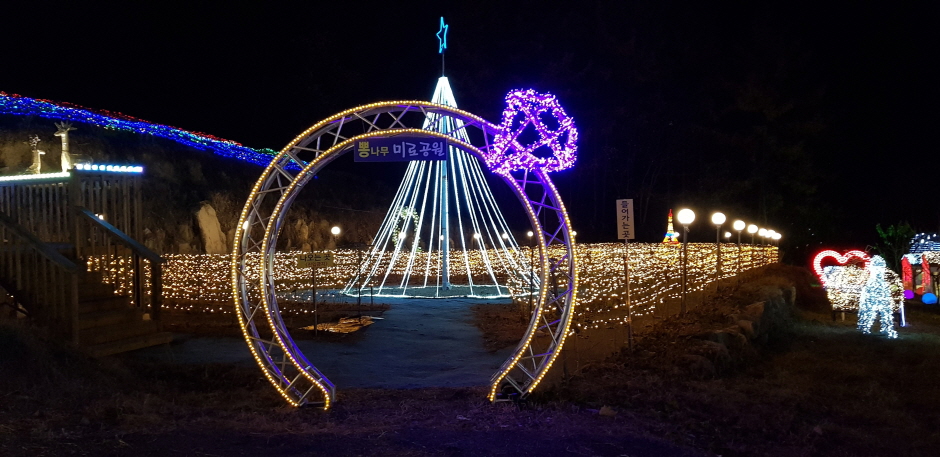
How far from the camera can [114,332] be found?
28.2 ft

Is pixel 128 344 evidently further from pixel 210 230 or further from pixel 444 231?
pixel 210 230

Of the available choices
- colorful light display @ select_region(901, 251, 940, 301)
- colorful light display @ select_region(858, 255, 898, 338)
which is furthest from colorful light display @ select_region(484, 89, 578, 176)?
colorful light display @ select_region(901, 251, 940, 301)

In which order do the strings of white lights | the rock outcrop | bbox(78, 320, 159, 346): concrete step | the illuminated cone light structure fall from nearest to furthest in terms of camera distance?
bbox(78, 320, 159, 346): concrete step → the strings of white lights → the illuminated cone light structure → the rock outcrop

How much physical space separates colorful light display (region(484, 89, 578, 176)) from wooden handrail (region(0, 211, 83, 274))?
5066 mm

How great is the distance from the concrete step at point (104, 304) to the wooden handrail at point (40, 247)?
78 centimetres

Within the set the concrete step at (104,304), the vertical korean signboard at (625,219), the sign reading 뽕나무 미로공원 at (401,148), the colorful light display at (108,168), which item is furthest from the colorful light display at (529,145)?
the colorful light display at (108,168)

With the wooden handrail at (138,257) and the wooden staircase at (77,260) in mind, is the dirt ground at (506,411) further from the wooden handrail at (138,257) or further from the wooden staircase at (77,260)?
the wooden handrail at (138,257)

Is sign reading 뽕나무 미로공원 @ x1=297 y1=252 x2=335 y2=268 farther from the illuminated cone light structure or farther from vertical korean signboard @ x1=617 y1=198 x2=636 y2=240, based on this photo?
vertical korean signboard @ x1=617 y1=198 x2=636 y2=240

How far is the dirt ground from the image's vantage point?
16.2 feet

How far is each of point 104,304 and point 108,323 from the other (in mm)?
297

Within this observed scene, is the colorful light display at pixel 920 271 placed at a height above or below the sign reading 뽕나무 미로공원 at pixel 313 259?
below

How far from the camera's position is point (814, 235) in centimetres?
2864

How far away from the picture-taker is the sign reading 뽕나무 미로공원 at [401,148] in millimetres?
6617

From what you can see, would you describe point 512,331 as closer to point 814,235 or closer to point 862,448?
point 862,448
